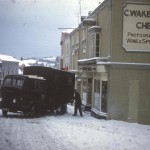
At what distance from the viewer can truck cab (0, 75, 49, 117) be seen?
2065 cm

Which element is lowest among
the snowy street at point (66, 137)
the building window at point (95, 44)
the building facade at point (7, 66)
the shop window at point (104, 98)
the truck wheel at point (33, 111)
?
the snowy street at point (66, 137)

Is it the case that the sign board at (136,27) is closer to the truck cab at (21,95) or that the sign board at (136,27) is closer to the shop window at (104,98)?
the shop window at (104,98)

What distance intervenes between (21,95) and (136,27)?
8.13 metres

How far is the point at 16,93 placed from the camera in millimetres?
20719

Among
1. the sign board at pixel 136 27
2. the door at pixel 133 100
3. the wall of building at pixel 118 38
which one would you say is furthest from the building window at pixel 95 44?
the door at pixel 133 100

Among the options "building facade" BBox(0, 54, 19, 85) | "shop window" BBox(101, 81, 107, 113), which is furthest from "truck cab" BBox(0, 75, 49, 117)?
"building facade" BBox(0, 54, 19, 85)

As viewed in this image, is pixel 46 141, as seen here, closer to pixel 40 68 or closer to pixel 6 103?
pixel 6 103

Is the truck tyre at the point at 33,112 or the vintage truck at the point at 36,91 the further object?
the truck tyre at the point at 33,112

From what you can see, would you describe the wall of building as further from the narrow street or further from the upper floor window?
the narrow street

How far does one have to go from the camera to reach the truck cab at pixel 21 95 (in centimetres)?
2065

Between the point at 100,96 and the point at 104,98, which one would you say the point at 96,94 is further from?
the point at 104,98

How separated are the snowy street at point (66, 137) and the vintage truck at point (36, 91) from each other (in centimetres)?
193

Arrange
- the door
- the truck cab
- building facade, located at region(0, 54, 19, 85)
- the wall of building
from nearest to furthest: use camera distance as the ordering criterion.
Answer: the truck cab, the wall of building, the door, building facade, located at region(0, 54, 19, 85)

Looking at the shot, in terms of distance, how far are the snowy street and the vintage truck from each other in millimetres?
1931
